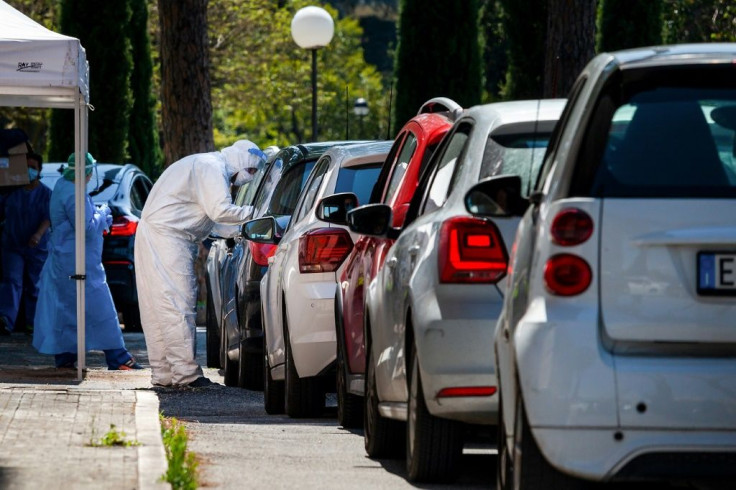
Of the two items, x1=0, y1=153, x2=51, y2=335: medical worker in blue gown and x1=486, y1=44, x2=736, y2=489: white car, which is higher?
x1=486, y1=44, x2=736, y2=489: white car

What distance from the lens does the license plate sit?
5461 millimetres

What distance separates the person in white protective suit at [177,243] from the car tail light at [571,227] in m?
7.69

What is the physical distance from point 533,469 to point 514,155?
6.76ft

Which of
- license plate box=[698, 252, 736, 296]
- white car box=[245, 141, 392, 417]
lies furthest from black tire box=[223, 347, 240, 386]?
license plate box=[698, 252, 736, 296]

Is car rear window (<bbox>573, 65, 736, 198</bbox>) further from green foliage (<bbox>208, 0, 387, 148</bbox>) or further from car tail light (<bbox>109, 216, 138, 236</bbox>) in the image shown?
green foliage (<bbox>208, 0, 387, 148</bbox>)

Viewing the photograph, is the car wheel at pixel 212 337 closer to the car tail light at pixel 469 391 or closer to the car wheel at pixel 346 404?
the car wheel at pixel 346 404

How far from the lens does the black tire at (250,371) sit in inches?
536

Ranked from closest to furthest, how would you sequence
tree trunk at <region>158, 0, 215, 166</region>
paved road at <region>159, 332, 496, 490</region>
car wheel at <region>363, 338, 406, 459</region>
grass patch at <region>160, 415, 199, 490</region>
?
grass patch at <region>160, 415, 199, 490</region> < paved road at <region>159, 332, 496, 490</region> < car wheel at <region>363, 338, 406, 459</region> < tree trunk at <region>158, 0, 215, 166</region>

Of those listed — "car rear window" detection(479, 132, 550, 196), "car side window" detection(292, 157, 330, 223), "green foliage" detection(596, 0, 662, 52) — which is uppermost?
"green foliage" detection(596, 0, 662, 52)

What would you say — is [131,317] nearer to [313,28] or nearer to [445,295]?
[313,28]

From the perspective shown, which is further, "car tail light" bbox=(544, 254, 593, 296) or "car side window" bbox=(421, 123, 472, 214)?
"car side window" bbox=(421, 123, 472, 214)

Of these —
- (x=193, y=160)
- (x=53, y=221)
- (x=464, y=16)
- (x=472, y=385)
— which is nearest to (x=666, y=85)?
(x=472, y=385)

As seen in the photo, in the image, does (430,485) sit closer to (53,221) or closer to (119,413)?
(119,413)

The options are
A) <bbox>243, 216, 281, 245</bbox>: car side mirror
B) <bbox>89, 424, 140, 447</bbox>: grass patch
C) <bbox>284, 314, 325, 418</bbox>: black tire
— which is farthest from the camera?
<bbox>243, 216, 281, 245</bbox>: car side mirror
